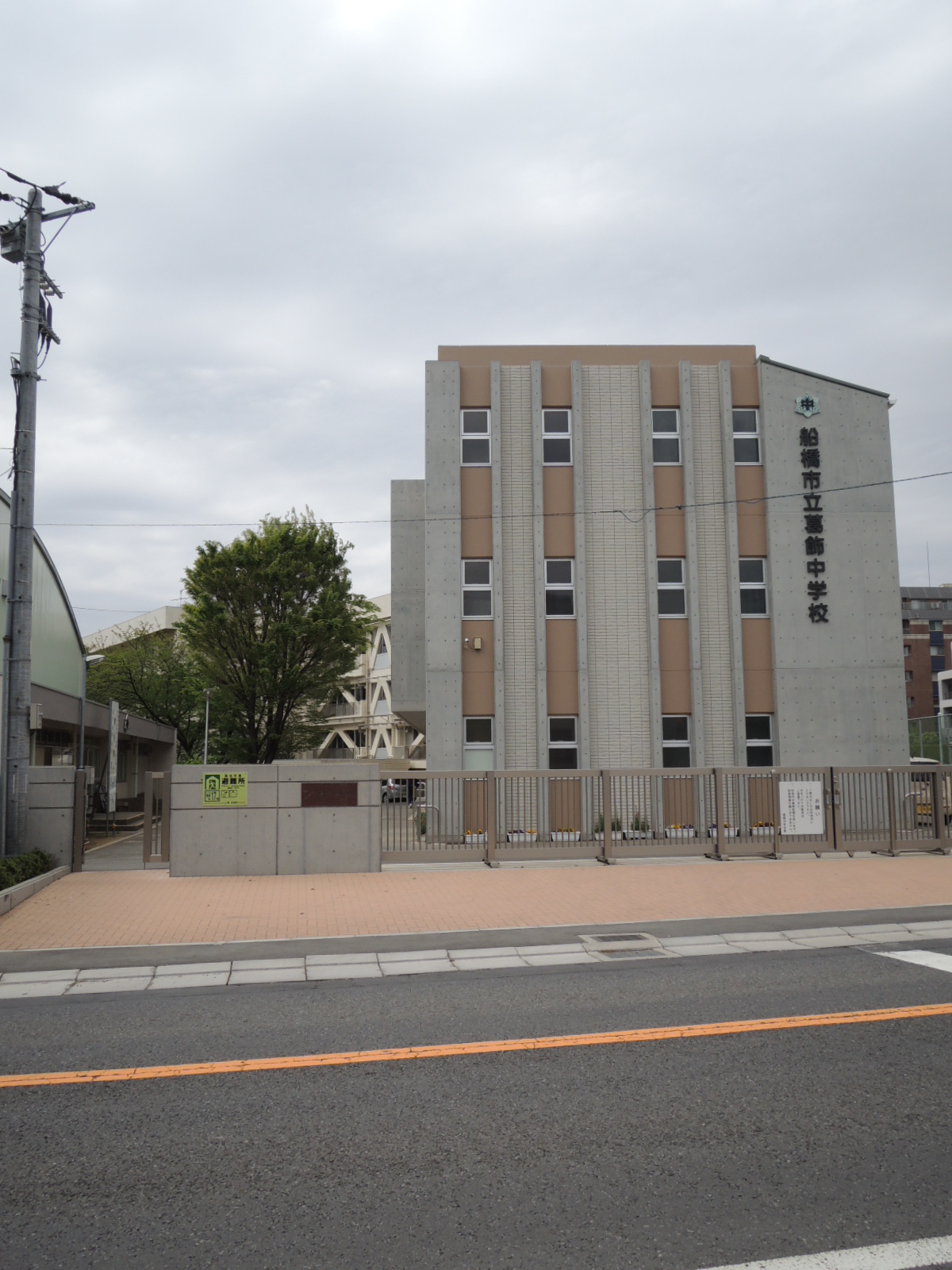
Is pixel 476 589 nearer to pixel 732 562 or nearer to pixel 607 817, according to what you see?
pixel 732 562

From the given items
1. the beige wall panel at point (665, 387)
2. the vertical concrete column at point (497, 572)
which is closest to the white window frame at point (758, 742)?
the vertical concrete column at point (497, 572)

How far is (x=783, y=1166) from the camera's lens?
454 cm

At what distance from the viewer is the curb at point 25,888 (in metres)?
12.5

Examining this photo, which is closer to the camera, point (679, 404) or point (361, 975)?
point (361, 975)

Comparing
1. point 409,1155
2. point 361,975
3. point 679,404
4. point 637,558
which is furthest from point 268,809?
point 679,404

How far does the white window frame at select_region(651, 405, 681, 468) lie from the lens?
26.0 m

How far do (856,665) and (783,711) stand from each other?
2.35m

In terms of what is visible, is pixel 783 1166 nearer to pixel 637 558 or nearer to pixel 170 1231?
pixel 170 1231

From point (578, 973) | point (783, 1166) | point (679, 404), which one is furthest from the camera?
point (679, 404)

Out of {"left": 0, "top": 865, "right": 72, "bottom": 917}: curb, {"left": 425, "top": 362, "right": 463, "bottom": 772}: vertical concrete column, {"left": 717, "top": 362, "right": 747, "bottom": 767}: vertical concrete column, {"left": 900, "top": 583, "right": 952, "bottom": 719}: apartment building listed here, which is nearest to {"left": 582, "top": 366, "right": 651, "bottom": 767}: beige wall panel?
{"left": 717, "top": 362, "right": 747, "bottom": 767}: vertical concrete column

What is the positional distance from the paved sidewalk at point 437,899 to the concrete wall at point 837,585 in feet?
28.1

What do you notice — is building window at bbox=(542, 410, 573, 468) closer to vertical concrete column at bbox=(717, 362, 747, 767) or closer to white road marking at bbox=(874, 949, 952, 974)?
vertical concrete column at bbox=(717, 362, 747, 767)

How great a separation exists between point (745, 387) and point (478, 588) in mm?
8894

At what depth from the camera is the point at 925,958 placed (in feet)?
30.7
